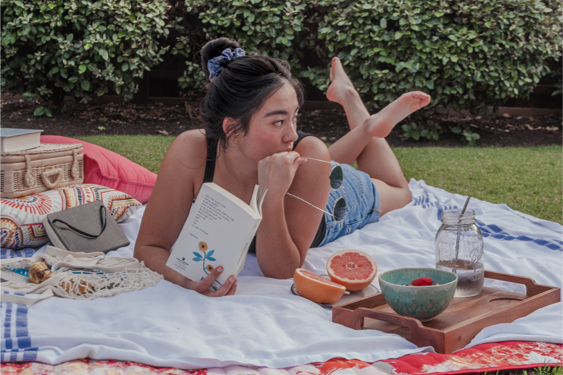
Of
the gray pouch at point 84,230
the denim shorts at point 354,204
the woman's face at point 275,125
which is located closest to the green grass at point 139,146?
the gray pouch at point 84,230

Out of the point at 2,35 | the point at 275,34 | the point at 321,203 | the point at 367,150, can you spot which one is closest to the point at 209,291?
the point at 321,203

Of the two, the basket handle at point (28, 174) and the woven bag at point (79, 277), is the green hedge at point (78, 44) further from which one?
the woven bag at point (79, 277)

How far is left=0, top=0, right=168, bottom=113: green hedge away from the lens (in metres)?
6.38

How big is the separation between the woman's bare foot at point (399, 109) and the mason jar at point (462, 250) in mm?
1374

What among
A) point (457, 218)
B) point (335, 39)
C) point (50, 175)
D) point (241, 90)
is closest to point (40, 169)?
point (50, 175)

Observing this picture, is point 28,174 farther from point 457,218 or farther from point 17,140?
point 457,218

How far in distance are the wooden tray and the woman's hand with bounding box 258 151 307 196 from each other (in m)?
0.53

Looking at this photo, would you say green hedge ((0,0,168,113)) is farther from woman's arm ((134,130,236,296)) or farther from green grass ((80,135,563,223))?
woman's arm ((134,130,236,296))

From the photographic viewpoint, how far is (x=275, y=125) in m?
2.19

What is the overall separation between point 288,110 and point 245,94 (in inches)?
7.6

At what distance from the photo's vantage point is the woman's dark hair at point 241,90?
2.21 metres

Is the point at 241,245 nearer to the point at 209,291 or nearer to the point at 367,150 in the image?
the point at 209,291

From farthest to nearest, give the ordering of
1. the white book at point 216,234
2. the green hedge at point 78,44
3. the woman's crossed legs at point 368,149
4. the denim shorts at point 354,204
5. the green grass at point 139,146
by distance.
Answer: the green hedge at point 78,44 < the green grass at point 139,146 < the woman's crossed legs at point 368,149 < the denim shorts at point 354,204 < the white book at point 216,234

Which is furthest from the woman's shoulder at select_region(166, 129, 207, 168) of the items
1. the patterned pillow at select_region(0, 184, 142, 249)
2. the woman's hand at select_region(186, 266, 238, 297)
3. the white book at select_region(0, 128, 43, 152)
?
the white book at select_region(0, 128, 43, 152)
